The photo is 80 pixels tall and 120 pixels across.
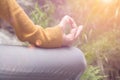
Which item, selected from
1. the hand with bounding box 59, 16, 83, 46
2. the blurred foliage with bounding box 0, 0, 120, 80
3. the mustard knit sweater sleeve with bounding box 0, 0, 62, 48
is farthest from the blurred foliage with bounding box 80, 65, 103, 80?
the mustard knit sweater sleeve with bounding box 0, 0, 62, 48

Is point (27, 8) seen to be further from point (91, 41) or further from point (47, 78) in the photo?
point (47, 78)

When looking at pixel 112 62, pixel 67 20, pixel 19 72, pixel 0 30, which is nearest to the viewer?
pixel 19 72

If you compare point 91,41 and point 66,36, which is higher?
point 91,41

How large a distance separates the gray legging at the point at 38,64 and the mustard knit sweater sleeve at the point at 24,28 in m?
0.04

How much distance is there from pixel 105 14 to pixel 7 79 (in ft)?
6.90

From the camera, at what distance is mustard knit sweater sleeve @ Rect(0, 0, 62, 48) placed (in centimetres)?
111

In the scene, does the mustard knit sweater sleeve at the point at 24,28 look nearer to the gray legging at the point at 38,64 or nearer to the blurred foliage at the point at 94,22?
the gray legging at the point at 38,64

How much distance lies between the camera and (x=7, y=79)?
1007 millimetres

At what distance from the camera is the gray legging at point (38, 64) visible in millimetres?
998

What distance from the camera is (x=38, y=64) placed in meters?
1.01

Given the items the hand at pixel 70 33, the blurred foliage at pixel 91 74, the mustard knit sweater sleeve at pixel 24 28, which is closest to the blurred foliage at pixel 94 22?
the blurred foliage at pixel 91 74

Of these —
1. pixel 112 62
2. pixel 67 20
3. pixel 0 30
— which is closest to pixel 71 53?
pixel 67 20

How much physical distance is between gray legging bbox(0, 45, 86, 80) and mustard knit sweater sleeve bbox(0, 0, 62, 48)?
0.04 metres

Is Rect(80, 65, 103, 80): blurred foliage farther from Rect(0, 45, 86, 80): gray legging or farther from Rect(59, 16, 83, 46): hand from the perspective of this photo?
Rect(0, 45, 86, 80): gray legging
